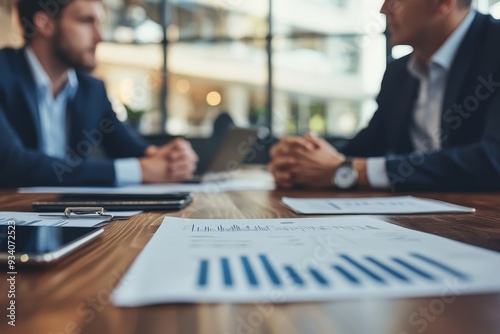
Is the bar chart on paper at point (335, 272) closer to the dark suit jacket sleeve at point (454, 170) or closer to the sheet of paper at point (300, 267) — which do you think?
the sheet of paper at point (300, 267)

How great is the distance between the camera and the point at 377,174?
38.2 inches

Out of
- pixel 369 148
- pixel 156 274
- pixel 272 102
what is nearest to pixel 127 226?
pixel 156 274

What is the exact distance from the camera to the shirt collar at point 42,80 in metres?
1.57

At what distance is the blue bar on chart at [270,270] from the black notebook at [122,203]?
335 millimetres

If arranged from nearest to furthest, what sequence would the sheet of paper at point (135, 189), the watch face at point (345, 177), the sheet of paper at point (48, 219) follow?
the sheet of paper at point (48, 219) < the sheet of paper at point (135, 189) < the watch face at point (345, 177)

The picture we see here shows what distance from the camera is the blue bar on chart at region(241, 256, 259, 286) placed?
237 millimetres

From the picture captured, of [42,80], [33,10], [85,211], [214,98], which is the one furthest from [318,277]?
[214,98]

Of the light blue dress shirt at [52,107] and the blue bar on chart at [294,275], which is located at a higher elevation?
the light blue dress shirt at [52,107]

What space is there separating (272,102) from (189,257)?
3.39m

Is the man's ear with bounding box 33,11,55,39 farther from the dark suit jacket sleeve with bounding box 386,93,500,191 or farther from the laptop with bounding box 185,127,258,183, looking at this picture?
the dark suit jacket sleeve with bounding box 386,93,500,191

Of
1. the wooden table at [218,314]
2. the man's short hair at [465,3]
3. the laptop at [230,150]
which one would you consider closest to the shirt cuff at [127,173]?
the laptop at [230,150]

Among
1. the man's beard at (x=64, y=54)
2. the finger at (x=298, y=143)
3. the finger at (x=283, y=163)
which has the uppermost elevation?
the man's beard at (x=64, y=54)

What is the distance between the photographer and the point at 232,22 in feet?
13.0

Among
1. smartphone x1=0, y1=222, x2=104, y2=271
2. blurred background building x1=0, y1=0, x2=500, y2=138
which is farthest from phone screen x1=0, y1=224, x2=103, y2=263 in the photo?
blurred background building x1=0, y1=0, x2=500, y2=138
